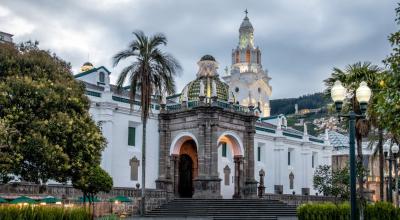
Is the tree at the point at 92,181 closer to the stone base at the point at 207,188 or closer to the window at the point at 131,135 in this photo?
the stone base at the point at 207,188

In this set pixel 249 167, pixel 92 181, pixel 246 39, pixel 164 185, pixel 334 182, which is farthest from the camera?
pixel 246 39

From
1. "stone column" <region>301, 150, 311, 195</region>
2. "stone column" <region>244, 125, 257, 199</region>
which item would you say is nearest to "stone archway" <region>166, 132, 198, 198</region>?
"stone column" <region>244, 125, 257, 199</region>

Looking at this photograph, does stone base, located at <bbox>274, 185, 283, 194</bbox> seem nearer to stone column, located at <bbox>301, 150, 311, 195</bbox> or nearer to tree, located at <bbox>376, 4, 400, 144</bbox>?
stone column, located at <bbox>301, 150, 311, 195</bbox>

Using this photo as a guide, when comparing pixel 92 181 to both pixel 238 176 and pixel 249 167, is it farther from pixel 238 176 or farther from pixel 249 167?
pixel 249 167

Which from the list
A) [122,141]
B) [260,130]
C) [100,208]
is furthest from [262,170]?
[100,208]

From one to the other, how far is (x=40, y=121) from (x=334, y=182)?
103 feet

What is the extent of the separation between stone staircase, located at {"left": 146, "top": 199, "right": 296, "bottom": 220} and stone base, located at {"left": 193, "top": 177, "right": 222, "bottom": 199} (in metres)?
0.91

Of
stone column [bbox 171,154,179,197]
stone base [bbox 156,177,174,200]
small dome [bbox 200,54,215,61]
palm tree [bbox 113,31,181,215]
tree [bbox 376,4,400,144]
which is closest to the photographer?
tree [bbox 376,4,400,144]

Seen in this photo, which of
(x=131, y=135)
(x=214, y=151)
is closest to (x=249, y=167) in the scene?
(x=214, y=151)

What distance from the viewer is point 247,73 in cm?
8088

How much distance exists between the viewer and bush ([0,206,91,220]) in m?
15.7

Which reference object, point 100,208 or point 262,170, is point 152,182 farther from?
point 262,170

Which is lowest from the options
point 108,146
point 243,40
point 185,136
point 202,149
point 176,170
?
point 176,170

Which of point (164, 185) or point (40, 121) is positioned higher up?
point (40, 121)
